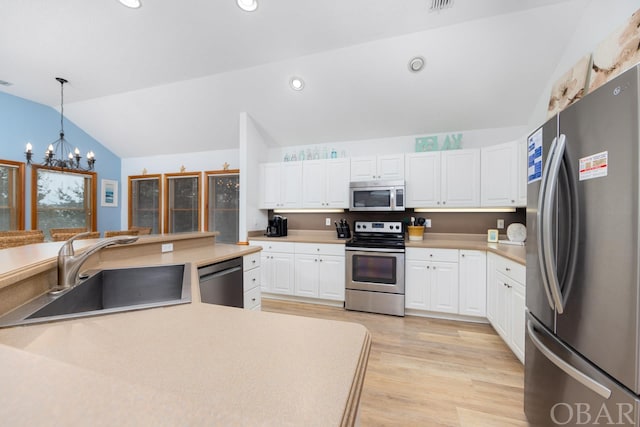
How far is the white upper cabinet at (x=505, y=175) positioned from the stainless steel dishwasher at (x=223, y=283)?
2.95 metres

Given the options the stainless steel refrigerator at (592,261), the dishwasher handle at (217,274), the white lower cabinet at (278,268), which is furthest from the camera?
the white lower cabinet at (278,268)

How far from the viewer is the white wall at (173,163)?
16.0 ft

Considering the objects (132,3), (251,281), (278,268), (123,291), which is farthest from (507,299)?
(132,3)

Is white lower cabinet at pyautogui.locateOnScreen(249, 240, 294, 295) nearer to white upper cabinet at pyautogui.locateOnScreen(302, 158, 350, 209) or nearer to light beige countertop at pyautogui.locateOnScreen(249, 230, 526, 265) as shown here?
light beige countertop at pyautogui.locateOnScreen(249, 230, 526, 265)

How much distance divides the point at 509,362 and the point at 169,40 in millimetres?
4548

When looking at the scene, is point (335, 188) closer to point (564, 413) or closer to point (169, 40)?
point (169, 40)

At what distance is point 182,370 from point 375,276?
2.89m

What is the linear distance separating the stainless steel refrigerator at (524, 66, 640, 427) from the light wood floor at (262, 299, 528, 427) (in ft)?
1.47

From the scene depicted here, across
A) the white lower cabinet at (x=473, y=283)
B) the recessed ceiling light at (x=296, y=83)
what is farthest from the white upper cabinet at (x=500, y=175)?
the recessed ceiling light at (x=296, y=83)

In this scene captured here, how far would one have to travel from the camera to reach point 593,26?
2195mm

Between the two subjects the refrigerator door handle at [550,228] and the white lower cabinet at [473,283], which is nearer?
the refrigerator door handle at [550,228]

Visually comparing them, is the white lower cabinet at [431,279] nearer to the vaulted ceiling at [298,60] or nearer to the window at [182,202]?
the vaulted ceiling at [298,60]

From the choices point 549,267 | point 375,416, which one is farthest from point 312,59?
point 375,416

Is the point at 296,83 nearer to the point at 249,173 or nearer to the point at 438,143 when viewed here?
the point at 249,173
